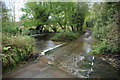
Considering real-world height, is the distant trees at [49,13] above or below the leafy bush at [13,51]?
above

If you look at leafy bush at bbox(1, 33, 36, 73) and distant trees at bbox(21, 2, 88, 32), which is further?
distant trees at bbox(21, 2, 88, 32)

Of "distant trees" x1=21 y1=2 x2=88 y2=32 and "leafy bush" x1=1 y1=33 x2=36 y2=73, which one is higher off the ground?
"distant trees" x1=21 y1=2 x2=88 y2=32

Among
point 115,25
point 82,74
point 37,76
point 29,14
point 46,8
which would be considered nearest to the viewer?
point 37,76

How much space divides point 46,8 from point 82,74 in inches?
413

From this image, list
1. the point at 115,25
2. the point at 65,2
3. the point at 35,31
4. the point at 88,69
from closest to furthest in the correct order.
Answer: the point at 88,69 < the point at 115,25 < the point at 65,2 < the point at 35,31

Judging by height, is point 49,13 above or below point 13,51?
above

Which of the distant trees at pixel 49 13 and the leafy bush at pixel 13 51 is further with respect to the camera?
the distant trees at pixel 49 13

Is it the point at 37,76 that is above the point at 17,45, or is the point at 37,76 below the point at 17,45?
below

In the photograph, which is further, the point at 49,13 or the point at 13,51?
the point at 49,13

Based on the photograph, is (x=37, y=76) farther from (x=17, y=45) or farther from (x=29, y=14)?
(x=29, y=14)

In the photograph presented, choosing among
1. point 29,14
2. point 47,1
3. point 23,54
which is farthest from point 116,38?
point 29,14

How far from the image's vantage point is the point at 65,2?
11.3 metres

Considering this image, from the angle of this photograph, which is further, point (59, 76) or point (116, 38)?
point (116, 38)

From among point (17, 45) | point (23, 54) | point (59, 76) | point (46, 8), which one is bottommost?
point (59, 76)
